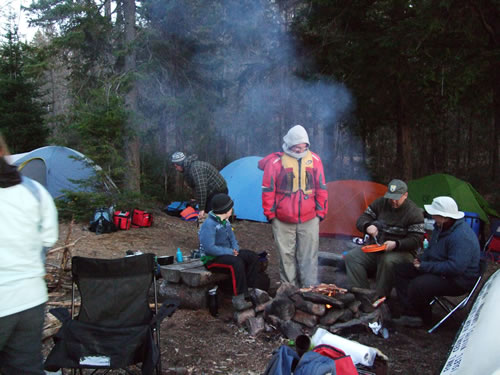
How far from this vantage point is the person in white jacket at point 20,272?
6.39ft

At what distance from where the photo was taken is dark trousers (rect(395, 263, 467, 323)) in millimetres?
3852

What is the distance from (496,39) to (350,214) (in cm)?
440

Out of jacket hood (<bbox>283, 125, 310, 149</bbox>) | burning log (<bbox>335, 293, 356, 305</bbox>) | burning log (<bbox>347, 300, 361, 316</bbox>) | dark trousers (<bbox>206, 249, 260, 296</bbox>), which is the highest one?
jacket hood (<bbox>283, 125, 310, 149</bbox>)

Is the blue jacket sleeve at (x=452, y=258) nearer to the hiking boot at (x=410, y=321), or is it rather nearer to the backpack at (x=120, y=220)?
the hiking boot at (x=410, y=321)

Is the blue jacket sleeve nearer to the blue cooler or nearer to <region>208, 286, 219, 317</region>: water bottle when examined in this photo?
<region>208, 286, 219, 317</region>: water bottle

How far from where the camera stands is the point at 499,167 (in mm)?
12602

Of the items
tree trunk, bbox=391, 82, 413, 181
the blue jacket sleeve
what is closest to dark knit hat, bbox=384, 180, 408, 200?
the blue jacket sleeve

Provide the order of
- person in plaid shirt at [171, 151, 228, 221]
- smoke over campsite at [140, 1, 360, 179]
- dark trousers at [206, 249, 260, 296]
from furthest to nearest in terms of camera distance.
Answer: smoke over campsite at [140, 1, 360, 179]
person in plaid shirt at [171, 151, 228, 221]
dark trousers at [206, 249, 260, 296]

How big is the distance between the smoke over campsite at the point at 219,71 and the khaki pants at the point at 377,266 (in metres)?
7.38

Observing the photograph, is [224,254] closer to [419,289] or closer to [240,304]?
[240,304]

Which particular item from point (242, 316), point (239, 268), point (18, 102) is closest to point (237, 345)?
point (242, 316)

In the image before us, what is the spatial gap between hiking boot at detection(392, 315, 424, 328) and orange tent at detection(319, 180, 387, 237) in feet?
12.3

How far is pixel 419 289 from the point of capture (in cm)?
390

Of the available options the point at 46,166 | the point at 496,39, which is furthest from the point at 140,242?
the point at 496,39
